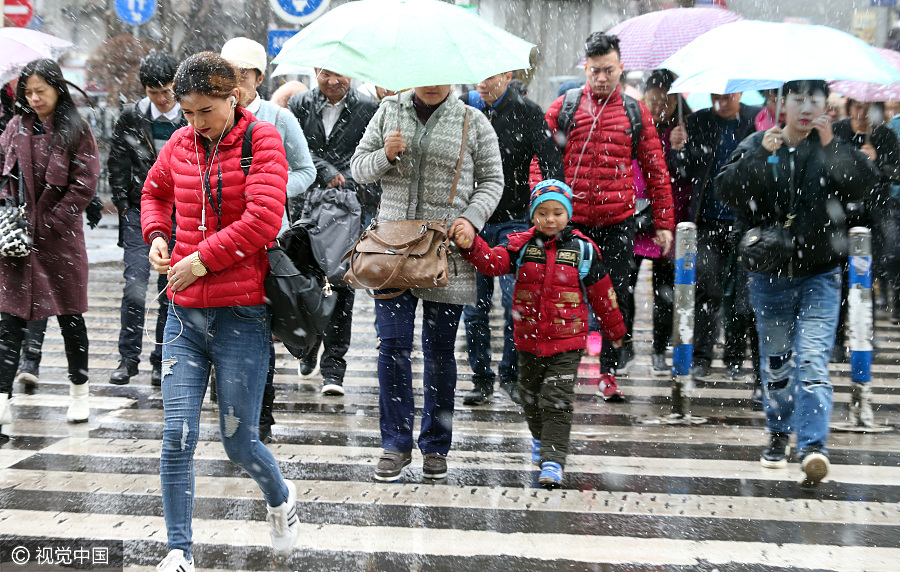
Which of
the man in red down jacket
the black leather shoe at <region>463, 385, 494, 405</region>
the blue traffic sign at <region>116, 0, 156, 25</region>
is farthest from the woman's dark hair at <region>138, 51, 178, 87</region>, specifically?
the blue traffic sign at <region>116, 0, 156, 25</region>

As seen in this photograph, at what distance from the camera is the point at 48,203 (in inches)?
250

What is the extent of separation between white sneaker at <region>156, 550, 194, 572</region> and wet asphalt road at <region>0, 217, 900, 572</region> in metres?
0.41

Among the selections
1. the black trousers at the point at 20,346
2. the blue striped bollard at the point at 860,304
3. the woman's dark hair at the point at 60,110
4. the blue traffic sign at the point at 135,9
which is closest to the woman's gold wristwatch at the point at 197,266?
the black trousers at the point at 20,346

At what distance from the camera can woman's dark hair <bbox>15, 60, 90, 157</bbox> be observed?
616 cm

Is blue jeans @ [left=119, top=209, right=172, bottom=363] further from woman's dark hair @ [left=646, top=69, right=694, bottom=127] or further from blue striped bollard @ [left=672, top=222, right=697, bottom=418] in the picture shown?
woman's dark hair @ [left=646, top=69, right=694, bottom=127]

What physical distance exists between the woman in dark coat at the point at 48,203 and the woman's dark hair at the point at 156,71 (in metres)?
0.61

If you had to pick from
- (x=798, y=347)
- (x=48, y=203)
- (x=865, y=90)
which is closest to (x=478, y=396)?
(x=798, y=347)

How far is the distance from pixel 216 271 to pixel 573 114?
3.74 metres

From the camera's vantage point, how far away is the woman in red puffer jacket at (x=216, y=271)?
12.7 ft

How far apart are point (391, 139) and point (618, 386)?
139 inches

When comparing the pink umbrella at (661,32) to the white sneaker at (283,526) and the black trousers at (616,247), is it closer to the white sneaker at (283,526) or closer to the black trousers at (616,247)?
the black trousers at (616,247)

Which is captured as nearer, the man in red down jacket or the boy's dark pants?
the boy's dark pants

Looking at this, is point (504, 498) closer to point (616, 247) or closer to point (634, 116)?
point (616, 247)

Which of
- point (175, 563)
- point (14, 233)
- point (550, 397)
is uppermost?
point (14, 233)
